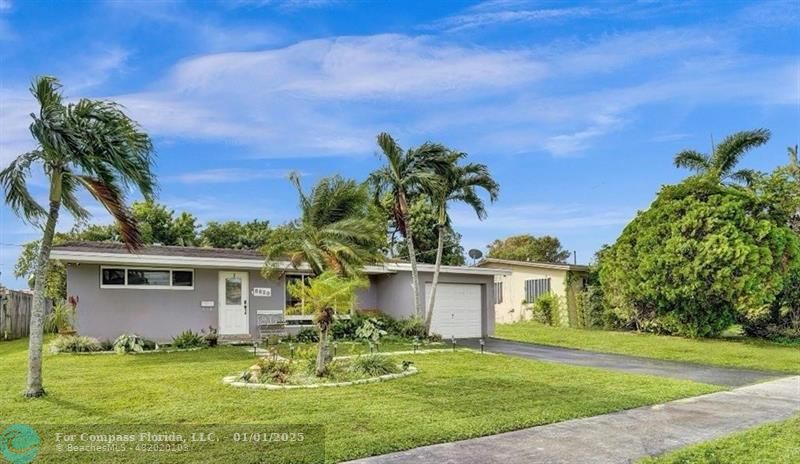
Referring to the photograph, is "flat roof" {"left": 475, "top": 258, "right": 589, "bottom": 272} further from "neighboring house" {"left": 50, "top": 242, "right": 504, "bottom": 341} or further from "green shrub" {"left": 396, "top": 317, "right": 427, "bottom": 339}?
"green shrub" {"left": 396, "top": 317, "right": 427, "bottom": 339}

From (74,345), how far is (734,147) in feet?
74.3

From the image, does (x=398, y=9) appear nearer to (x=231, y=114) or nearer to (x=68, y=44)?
(x=231, y=114)

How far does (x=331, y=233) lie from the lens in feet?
42.2

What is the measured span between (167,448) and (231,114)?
407 inches

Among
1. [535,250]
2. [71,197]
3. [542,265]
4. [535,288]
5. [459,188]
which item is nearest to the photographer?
[71,197]

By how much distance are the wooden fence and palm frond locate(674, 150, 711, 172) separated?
2427 centimetres

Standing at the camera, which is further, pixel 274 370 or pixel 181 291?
pixel 181 291

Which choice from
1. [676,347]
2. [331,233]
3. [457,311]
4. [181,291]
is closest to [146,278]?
[181,291]

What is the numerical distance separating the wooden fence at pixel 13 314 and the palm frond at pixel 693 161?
24267 mm

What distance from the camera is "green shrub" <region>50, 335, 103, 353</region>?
13.6 m

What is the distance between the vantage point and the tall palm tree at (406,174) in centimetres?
1720

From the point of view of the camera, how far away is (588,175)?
18.9m

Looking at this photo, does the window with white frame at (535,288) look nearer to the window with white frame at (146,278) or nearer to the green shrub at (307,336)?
the green shrub at (307,336)

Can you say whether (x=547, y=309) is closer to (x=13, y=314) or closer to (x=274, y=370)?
(x=274, y=370)
